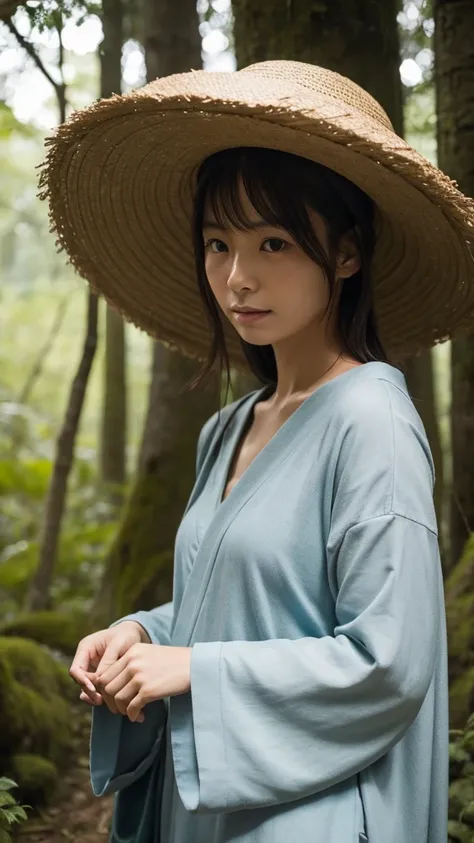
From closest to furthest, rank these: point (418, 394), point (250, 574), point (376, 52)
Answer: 1. point (250, 574)
2. point (376, 52)
3. point (418, 394)

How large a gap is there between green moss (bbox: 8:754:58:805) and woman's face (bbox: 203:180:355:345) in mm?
2176

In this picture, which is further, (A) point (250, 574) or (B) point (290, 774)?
(A) point (250, 574)

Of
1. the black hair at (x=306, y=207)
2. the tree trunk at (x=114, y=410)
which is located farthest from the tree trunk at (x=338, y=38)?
the tree trunk at (x=114, y=410)

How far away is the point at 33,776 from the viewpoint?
10.8 feet

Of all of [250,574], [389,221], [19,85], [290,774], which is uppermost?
[19,85]

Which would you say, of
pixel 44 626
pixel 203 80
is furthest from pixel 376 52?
pixel 44 626

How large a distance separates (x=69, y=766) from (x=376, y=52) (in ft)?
10.1

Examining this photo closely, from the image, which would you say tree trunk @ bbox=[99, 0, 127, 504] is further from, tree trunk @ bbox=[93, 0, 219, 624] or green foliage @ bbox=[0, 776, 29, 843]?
green foliage @ bbox=[0, 776, 29, 843]

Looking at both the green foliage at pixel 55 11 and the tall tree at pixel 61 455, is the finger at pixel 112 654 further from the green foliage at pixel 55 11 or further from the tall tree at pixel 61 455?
the tall tree at pixel 61 455

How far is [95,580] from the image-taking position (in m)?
6.30

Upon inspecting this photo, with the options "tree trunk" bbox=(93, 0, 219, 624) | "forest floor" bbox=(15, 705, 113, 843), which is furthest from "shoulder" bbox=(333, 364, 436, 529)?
"tree trunk" bbox=(93, 0, 219, 624)

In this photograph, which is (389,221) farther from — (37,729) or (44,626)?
(44,626)

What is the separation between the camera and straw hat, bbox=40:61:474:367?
182 cm

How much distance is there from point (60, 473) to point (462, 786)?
9.55ft
